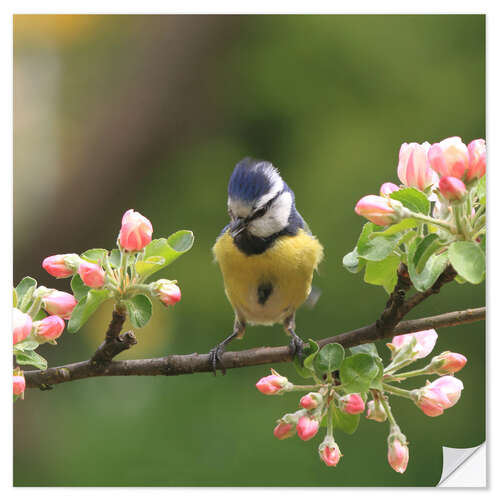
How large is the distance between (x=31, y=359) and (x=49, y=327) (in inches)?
2.8

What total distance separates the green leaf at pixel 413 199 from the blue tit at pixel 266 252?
0.49 metres

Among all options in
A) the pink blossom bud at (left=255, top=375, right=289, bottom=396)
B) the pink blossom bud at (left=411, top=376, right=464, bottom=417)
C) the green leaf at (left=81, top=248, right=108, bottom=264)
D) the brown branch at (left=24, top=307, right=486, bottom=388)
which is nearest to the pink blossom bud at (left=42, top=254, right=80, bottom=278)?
the green leaf at (left=81, top=248, right=108, bottom=264)

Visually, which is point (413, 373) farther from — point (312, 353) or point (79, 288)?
point (79, 288)

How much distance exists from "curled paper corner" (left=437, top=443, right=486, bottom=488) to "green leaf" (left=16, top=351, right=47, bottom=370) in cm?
81

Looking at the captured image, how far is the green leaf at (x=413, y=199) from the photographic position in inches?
37.1

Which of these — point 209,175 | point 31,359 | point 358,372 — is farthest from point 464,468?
point 209,175

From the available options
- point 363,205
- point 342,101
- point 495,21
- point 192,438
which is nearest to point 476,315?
point 363,205

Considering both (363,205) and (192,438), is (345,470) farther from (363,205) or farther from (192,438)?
(363,205)

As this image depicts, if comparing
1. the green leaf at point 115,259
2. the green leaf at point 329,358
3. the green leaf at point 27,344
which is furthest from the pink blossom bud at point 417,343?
the green leaf at point 27,344

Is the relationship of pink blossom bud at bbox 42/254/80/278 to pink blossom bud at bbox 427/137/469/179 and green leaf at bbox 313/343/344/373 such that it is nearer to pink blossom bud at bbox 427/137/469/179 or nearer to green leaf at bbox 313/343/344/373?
green leaf at bbox 313/343/344/373

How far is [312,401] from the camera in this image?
1021 millimetres

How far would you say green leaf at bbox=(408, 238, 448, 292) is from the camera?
0.92 m
